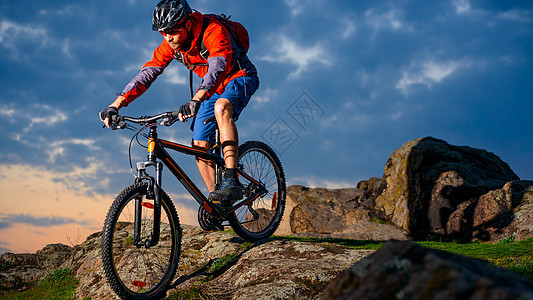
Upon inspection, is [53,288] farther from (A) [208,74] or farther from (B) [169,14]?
(B) [169,14]

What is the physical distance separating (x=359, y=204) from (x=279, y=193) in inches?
246

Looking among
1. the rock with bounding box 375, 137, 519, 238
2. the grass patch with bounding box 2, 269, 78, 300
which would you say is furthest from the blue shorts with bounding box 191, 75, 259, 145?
the rock with bounding box 375, 137, 519, 238

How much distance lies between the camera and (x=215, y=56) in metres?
5.33

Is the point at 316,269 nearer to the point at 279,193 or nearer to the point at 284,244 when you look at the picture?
the point at 284,244

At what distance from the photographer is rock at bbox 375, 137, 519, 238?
11.3m

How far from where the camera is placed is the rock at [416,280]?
139 cm

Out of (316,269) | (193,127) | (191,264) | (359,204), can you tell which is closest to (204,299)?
(316,269)

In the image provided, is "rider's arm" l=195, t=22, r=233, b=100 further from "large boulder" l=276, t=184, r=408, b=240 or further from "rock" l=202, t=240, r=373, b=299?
"large boulder" l=276, t=184, r=408, b=240

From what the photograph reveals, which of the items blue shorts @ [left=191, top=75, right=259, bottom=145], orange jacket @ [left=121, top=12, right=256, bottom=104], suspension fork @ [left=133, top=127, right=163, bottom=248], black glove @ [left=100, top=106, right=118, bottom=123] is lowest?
suspension fork @ [left=133, top=127, right=163, bottom=248]

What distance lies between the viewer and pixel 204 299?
4.22 m

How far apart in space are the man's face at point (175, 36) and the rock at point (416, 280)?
14.6 ft

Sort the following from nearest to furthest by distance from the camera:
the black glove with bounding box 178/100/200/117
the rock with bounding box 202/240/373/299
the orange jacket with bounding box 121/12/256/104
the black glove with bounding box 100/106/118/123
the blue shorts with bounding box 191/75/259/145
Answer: the rock with bounding box 202/240/373/299 → the black glove with bounding box 178/100/200/117 → the black glove with bounding box 100/106/118/123 → the orange jacket with bounding box 121/12/256/104 → the blue shorts with bounding box 191/75/259/145

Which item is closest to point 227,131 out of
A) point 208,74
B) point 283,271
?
point 208,74

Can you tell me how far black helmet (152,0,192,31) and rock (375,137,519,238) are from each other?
328 inches
